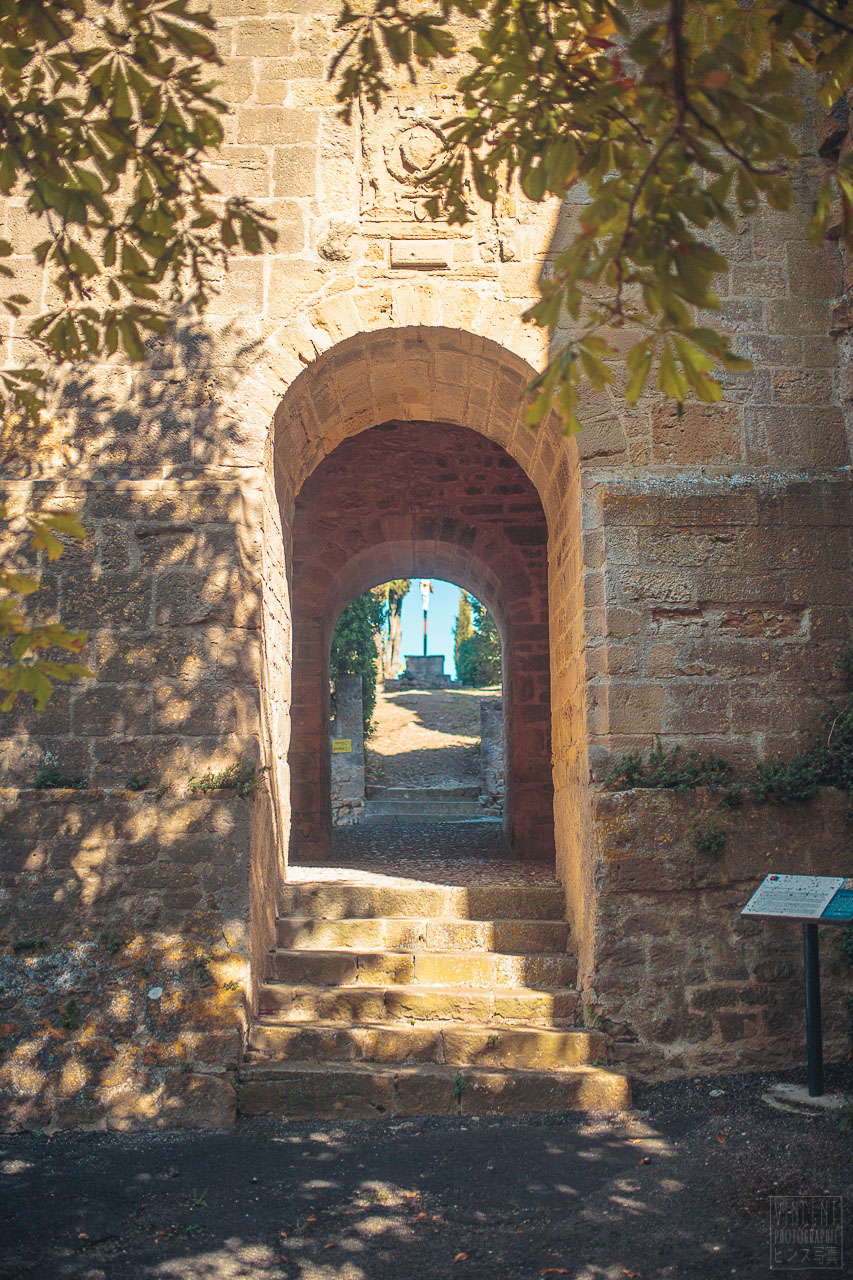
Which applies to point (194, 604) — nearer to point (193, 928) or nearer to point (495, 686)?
point (193, 928)

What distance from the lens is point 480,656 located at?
30.7 m

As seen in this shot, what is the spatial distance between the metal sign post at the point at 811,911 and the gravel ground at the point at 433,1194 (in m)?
0.25

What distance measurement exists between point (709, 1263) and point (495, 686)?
1087 inches

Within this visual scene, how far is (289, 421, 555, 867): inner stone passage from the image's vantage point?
825cm

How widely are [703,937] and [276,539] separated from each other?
2774mm

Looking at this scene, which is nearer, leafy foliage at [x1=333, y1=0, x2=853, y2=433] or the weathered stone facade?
leafy foliage at [x1=333, y1=0, x2=853, y2=433]

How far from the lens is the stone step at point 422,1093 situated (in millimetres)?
3908

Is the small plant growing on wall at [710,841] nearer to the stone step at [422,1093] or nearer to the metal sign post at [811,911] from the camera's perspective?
the metal sign post at [811,911]

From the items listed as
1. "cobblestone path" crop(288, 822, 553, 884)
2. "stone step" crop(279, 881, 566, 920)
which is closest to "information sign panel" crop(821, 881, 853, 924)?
"stone step" crop(279, 881, 566, 920)

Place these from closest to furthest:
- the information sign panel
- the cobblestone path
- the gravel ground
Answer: the gravel ground
the information sign panel
the cobblestone path

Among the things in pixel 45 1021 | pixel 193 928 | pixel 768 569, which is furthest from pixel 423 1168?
pixel 768 569

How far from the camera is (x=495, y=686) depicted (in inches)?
1193

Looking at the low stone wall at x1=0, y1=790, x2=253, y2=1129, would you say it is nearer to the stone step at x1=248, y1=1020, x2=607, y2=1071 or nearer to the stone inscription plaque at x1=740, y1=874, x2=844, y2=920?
the stone step at x1=248, y1=1020, x2=607, y2=1071

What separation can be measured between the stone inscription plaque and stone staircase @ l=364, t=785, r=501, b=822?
33.9 feet
